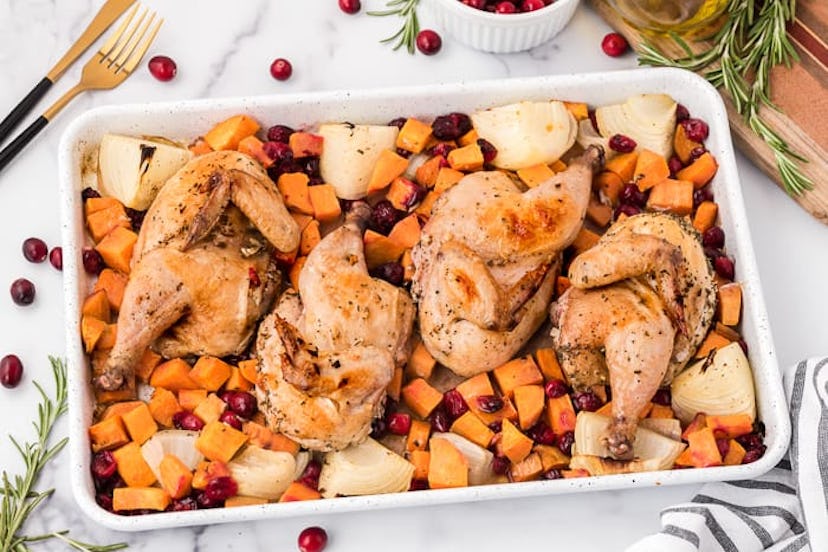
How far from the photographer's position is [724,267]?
452 centimetres

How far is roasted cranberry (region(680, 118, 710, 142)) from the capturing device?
15.4 ft

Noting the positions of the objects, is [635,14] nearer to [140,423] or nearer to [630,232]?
[630,232]

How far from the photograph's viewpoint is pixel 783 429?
4262 mm

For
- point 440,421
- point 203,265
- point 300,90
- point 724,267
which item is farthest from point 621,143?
point 203,265

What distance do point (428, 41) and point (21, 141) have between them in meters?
1.52

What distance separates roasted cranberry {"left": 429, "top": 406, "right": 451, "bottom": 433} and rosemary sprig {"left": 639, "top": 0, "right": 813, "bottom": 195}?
146cm

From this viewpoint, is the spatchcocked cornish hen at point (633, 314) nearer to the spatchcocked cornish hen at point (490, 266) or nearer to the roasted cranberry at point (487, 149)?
the spatchcocked cornish hen at point (490, 266)

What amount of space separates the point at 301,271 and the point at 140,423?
695mm

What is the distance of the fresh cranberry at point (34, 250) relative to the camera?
485 centimetres

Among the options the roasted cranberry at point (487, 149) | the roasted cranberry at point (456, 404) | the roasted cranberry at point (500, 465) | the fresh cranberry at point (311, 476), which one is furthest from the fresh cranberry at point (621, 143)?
the fresh cranberry at point (311, 476)

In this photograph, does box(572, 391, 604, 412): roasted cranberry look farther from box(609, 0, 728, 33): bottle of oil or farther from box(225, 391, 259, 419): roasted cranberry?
box(609, 0, 728, 33): bottle of oil

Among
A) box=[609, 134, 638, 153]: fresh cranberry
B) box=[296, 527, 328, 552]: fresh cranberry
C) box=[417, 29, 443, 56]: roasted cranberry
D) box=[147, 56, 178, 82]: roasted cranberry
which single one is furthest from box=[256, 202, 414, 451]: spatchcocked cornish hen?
box=[147, 56, 178, 82]: roasted cranberry

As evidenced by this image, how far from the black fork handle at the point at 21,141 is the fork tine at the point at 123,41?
341mm

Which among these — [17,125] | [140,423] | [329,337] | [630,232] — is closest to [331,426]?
[329,337]
